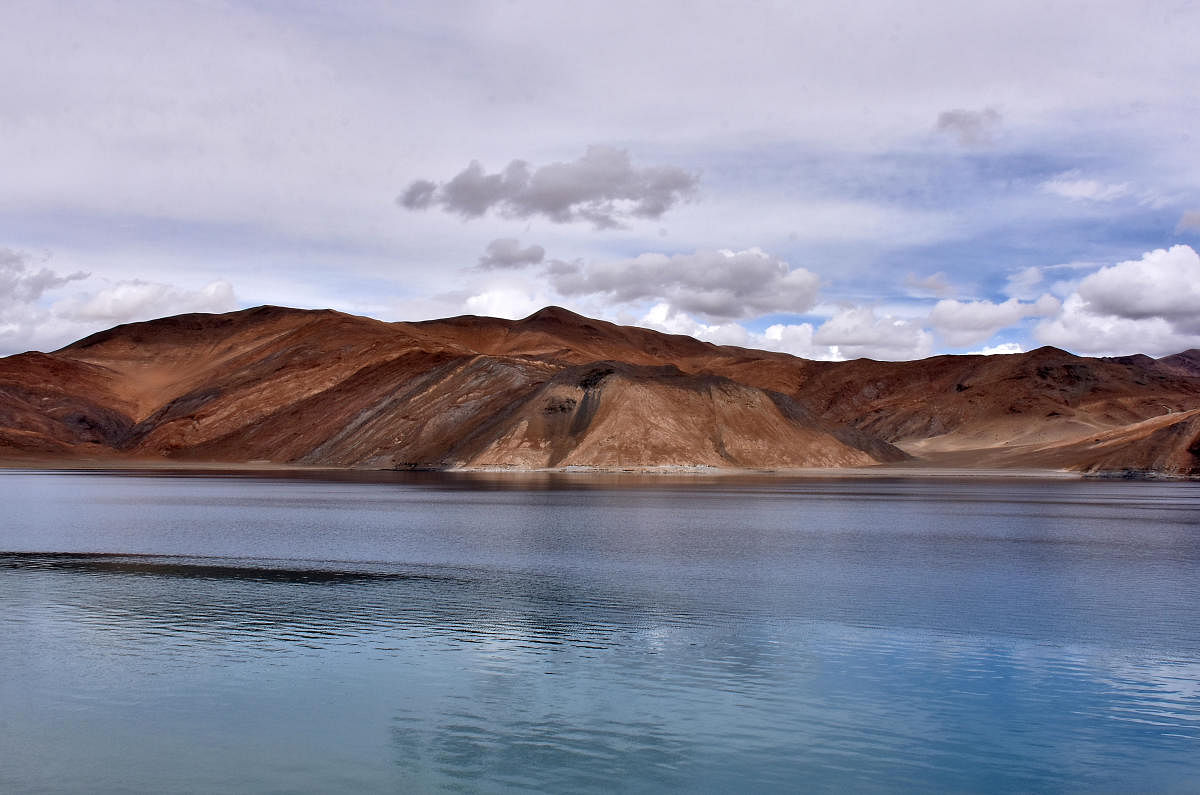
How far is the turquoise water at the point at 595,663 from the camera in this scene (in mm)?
14578

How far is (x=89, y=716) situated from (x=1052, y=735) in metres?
15.1

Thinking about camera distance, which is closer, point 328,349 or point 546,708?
point 546,708

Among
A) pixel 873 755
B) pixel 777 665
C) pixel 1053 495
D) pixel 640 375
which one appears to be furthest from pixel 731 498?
pixel 640 375

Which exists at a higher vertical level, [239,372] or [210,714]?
[239,372]

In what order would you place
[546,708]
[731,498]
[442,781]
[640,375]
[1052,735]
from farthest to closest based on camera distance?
[640,375]
[731,498]
[546,708]
[1052,735]
[442,781]

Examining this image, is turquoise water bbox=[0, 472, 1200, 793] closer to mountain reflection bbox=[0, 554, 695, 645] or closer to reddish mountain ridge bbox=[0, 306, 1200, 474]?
mountain reflection bbox=[0, 554, 695, 645]

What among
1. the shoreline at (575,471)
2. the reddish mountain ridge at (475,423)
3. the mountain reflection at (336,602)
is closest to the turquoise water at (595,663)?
the mountain reflection at (336,602)

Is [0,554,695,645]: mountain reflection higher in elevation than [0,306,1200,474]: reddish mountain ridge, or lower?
lower

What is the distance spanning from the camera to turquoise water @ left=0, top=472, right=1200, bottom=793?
14578 mm

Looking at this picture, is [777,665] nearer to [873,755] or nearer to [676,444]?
[873,755]

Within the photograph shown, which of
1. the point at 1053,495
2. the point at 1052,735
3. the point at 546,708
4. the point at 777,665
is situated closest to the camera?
the point at 1052,735

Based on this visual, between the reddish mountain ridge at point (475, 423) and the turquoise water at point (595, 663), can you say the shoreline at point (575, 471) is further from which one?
the turquoise water at point (595, 663)

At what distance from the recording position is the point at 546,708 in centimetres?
1719

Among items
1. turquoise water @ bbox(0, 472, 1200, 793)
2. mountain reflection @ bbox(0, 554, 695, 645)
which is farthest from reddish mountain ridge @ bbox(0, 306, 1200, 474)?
mountain reflection @ bbox(0, 554, 695, 645)
